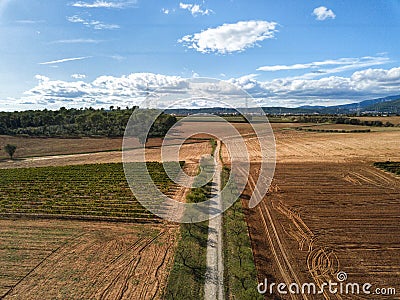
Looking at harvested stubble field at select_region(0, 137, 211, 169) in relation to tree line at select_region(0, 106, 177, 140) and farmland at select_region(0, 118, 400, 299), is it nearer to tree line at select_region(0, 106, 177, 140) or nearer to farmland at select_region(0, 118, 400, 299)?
farmland at select_region(0, 118, 400, 299)

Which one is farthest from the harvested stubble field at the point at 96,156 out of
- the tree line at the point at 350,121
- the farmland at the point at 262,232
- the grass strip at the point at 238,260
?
the tree line at the point at 350,121

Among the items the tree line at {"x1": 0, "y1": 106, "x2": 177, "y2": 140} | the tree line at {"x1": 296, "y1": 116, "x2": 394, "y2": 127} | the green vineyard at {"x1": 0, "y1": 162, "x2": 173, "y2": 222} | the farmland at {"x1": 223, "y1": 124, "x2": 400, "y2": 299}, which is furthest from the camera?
the tree line at {"x1": 296, "y1": 116, "x2": 394, "y2": 127}

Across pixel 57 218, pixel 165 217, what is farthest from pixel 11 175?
pixel 165 217

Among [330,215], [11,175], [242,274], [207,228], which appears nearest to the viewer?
[242,274]

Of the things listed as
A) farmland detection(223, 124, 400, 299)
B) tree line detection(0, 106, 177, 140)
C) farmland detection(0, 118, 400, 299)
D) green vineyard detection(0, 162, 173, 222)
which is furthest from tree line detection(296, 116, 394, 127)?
green vineyard detection(0, 162, 173, 222)

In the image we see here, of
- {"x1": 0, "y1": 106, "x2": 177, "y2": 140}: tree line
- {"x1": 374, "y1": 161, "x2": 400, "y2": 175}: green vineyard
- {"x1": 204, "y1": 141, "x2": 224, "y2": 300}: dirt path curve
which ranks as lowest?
{"x1": 204, "y1": 141, "x2": 224, "y2": 300}: dirt path curve

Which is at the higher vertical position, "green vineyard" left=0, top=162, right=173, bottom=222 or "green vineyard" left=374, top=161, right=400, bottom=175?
"green vineyard" left=374, top=161, right=400, bottom=175

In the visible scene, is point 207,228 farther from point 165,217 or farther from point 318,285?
point 318,285

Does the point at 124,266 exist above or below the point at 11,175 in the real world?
below
